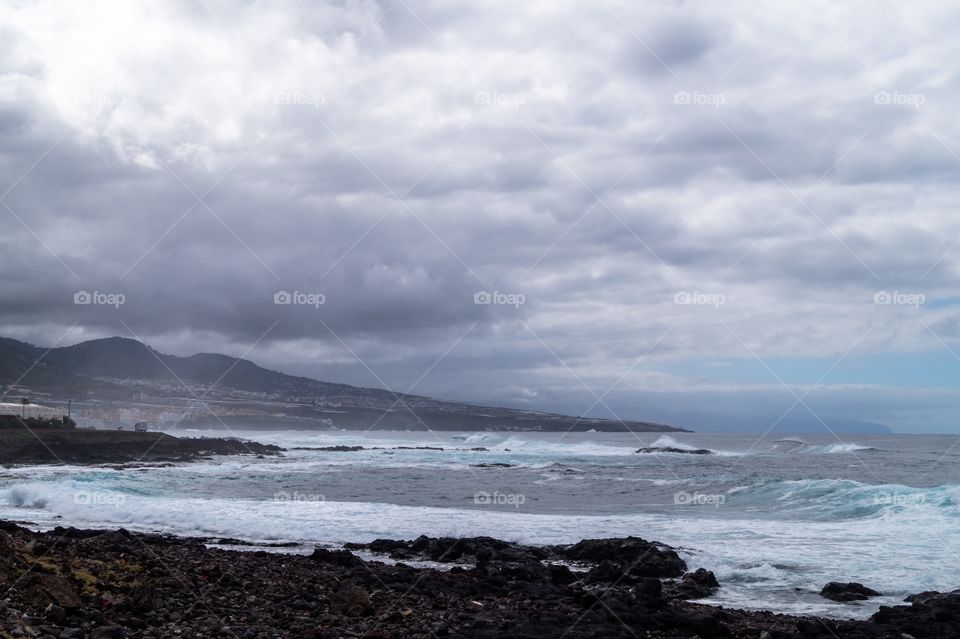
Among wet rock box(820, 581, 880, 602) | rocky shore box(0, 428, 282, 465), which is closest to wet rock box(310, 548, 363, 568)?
wet rock box(820, 581, 880, 602)

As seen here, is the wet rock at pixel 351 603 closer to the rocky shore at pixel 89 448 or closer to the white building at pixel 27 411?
the rocky shore at pixel 89 448

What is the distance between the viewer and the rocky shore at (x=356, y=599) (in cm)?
811

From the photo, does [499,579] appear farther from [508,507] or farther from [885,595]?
[508,507]

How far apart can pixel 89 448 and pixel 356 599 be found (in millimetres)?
43213

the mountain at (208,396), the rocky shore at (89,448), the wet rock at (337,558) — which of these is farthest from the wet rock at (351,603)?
the mountain at (208,396)

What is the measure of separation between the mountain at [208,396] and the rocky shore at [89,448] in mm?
49330

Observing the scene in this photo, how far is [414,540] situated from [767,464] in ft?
140

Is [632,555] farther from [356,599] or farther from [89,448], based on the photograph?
[89,448]

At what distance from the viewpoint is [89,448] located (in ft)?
152

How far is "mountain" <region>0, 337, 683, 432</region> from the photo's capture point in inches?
4592

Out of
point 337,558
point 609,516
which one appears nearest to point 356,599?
point 337,558

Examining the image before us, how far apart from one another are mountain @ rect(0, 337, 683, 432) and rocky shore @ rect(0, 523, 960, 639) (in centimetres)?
9496

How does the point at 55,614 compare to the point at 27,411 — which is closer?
the point at 55,614

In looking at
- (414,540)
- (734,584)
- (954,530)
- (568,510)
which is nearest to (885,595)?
(734,584)
